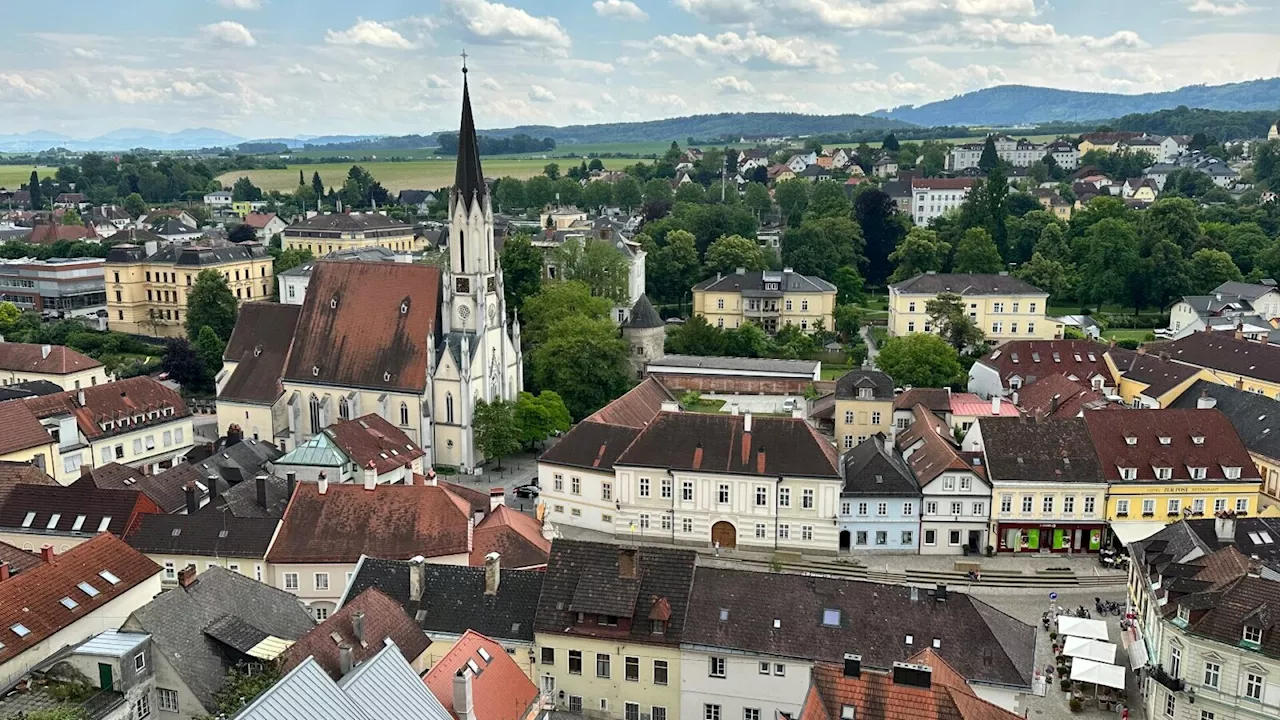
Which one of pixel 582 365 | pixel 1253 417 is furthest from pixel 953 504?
pixel 582 365

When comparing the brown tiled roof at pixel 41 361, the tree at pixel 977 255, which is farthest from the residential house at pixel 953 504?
the tree at pixel 977 255

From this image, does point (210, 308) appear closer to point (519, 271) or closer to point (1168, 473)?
point (519, 271)

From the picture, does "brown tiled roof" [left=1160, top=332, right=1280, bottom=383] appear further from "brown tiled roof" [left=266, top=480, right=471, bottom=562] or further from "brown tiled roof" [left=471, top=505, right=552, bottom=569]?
"brown tiled roof" [left=266, top=480, right=471, bottom=562]

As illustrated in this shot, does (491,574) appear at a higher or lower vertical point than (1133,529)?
higher

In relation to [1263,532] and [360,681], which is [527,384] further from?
[360,681]

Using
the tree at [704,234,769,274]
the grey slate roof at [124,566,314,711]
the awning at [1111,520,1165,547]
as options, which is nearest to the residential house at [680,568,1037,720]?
the grey slate roof at [124,566,314,711]

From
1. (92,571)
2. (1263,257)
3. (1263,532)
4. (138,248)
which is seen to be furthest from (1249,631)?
(138,248)
